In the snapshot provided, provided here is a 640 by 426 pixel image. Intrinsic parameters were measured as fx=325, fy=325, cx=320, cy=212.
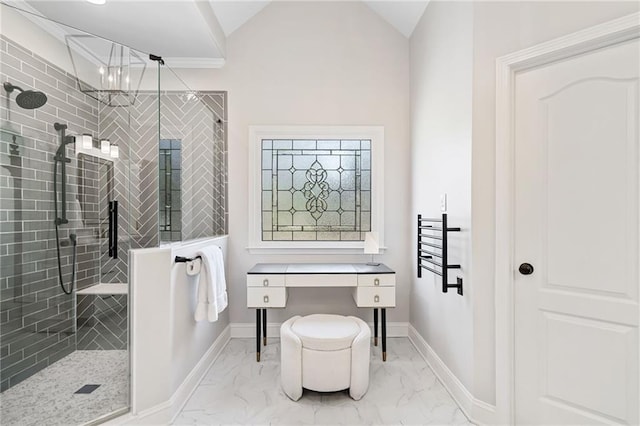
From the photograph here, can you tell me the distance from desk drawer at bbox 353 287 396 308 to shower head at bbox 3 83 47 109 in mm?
2357

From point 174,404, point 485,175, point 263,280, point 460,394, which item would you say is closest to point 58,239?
point 174,404

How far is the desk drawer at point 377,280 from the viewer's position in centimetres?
267

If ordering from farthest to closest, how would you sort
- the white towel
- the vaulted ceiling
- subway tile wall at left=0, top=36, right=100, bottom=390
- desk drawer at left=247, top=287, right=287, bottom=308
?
desk drawer at left=247, top=287, right=287, bottom=308 < the vaulted ceiling < the white towel < subway tile wall at left=0, top=36, right=100, bottom=390

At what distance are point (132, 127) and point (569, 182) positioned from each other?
94.9 inches

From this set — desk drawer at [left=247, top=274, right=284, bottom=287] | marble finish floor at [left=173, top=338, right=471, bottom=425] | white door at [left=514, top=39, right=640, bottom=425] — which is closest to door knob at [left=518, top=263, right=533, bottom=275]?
white door at [left=514, top=39, right=640, bottom=425]

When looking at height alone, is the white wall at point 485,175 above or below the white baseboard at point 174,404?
above

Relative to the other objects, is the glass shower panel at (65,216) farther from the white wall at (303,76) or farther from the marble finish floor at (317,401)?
the white wall at (303,76)

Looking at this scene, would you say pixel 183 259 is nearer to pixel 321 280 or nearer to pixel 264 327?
pixel 321 280

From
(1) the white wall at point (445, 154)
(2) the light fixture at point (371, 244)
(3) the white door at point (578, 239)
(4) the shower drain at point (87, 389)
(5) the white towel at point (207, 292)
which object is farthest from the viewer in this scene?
(2) the light fixture at point (371, 244)

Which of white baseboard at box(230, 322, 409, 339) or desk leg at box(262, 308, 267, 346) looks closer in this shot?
desk leg at box(262, 308, 267, 346)

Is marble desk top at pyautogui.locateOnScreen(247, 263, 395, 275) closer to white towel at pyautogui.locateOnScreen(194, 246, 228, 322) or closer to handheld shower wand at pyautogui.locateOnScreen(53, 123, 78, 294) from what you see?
white towel at pyautogui.locateOnScreen(194, 246, 228, 322)

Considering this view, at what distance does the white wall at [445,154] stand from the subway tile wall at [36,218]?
2.17 metres

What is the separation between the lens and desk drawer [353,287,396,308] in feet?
8.78

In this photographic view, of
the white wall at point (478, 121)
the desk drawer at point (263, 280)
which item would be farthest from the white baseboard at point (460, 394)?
the desk drawer at point (263, 280)
